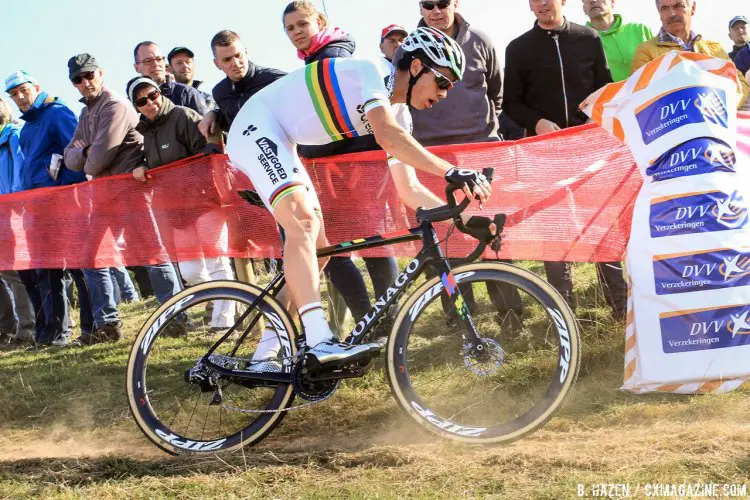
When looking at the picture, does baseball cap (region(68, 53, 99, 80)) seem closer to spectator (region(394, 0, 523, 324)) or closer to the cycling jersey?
spectator (region(394, 0, 523, 324))

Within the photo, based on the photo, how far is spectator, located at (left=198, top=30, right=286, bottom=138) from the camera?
21.9 feet

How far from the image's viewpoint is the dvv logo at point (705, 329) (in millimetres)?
4555

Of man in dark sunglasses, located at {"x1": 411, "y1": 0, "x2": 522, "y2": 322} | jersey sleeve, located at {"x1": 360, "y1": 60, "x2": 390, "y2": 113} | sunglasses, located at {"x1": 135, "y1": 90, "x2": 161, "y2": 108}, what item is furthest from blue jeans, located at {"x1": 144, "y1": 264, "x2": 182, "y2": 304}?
jersey sleeve, located at {"x1": 360, "y1": 60, "x2": 390, "y2": 113}

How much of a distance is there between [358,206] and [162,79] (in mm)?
3335

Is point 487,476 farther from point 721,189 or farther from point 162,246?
point 162,246

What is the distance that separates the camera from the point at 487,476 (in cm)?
392

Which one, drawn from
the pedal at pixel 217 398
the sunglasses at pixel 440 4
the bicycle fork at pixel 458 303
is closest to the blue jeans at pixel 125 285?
the sunglasses at pixel 440 4

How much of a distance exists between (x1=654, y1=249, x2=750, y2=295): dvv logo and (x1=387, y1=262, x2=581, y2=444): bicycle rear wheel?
29.0 inches

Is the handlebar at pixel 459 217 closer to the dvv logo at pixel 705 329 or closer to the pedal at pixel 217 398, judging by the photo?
the dvv logo at pixel 705 329

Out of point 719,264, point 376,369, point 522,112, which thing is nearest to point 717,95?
point 719,264

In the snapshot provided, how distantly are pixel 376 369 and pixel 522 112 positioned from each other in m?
2.46

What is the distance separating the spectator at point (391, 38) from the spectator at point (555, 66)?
1.30 metres

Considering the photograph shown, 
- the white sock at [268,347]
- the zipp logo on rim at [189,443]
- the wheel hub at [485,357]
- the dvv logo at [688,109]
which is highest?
the dvv logo at [688,109]

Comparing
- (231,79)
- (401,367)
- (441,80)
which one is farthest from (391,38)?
(401,367)
